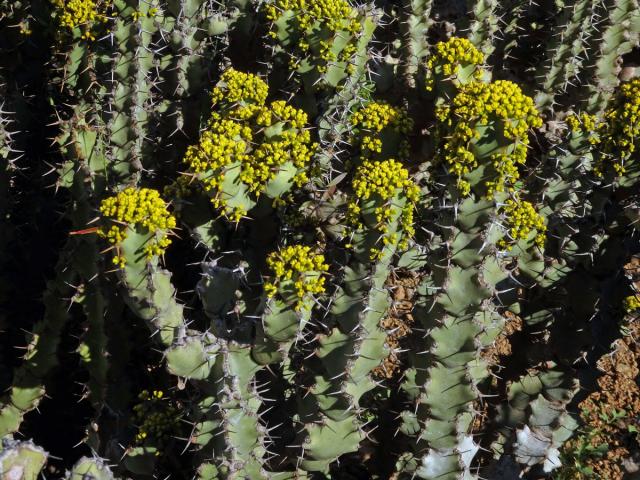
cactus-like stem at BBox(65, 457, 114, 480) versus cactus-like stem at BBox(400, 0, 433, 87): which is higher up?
cactus-like stem at BBox(400, 0, 433, 87)

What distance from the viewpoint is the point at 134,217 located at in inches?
90.9

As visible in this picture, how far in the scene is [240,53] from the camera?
374 cm

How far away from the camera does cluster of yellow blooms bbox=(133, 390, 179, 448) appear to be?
2.90 m

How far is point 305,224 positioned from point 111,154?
0.96 metres

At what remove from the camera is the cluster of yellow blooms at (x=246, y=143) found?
2.60 meters

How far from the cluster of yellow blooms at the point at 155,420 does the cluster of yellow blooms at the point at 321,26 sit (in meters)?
1.56

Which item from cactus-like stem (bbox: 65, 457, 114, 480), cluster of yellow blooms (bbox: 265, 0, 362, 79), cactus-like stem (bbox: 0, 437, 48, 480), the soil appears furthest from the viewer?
the soil

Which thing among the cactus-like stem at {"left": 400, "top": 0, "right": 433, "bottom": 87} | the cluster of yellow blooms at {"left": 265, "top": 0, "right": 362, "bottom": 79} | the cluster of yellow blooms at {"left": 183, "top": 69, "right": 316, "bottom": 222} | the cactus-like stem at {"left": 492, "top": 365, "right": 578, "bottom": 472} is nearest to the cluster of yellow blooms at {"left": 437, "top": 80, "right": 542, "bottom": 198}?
the cluster of yellow blooms at {"left": 183, "top": 69, "right": 316, "bottom": 222}

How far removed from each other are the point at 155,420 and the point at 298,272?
0.99 metres

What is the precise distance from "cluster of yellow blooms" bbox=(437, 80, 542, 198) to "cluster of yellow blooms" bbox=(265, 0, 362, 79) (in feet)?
2.47

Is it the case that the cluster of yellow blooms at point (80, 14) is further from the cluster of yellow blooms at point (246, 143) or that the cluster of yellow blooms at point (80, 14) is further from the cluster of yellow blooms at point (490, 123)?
the cluster of yellow blooms at point (490, 123)

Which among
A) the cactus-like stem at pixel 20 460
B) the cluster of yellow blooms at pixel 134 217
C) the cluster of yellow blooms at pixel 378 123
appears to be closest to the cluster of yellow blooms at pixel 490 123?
the cluster of yellow blooms at pixel 378 123

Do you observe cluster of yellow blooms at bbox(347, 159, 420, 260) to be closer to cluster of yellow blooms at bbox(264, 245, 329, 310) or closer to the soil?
cluster of yellow blooms at bbox(264, 245, 329, 310)

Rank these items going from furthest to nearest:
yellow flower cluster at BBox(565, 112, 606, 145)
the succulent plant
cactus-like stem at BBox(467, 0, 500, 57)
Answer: cactus-like stem at BBox(467, 0, 500, 57)
yellow flower cluster at BBox(565, 112, 606, 145)
the succulent plant
